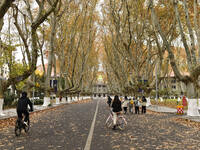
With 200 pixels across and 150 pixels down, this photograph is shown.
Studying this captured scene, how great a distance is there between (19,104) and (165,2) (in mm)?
16814

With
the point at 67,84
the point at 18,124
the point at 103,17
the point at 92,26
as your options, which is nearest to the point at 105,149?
the point at 18,124

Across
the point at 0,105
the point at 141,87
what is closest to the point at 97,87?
the point at 141,87

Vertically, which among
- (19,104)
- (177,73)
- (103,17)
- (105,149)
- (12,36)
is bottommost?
(105,149)

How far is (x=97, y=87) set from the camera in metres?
166

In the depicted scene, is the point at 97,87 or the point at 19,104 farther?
the point at 97,87

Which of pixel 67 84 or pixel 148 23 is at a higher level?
pixel 148 23

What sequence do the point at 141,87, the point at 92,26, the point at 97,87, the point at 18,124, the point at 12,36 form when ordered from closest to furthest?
the point at 18,124 < the point at 12,36 < the point at 141,87 < the point at 92,26 < the point at 97,87

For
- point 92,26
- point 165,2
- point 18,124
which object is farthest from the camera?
point 92,26

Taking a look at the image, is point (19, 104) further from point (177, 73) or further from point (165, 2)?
point (165, 2)

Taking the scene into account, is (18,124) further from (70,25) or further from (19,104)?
(70,25)

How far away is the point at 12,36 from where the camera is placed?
2309 cm

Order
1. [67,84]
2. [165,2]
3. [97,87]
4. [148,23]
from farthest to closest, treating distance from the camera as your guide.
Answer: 1. [97,87]
2. [67,84]
3. [148,23]
4. [165,2]

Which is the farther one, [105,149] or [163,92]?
[163,92]

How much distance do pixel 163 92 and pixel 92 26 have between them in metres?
29.3
